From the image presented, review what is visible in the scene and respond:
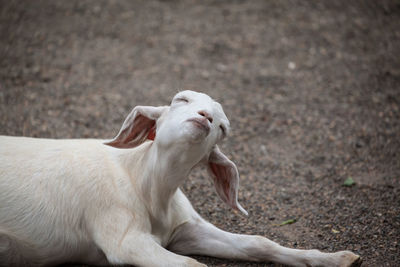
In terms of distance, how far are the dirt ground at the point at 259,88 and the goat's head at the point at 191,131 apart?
655 millimetres

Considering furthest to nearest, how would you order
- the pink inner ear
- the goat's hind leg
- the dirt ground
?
1. the dirt ground
2. the pink inner ear
3. the goat's hind leg

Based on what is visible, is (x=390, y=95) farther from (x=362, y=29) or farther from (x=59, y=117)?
(x=59, y=117)

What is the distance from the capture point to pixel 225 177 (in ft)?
11.6

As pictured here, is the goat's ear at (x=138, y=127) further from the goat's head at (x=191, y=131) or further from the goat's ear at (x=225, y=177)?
the goat's ear at (x=225, y=177)

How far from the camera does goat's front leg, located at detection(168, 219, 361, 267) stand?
3.32m

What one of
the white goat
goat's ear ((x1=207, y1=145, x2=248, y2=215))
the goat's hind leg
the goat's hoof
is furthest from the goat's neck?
the goat's hoof

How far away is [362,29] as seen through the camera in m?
8.48

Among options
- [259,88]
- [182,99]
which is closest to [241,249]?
[182,99]

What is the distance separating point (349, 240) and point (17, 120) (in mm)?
3780

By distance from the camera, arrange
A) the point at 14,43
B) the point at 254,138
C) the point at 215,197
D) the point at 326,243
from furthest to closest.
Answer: the point at 14,43 → the point at 254,138 → the point at 215,197 → the point at 326,243

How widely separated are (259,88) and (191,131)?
4.00 metres

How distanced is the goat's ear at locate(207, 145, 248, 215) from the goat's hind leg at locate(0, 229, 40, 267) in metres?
1.36

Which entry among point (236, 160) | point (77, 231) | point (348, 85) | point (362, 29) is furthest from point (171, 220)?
point (362, 29)

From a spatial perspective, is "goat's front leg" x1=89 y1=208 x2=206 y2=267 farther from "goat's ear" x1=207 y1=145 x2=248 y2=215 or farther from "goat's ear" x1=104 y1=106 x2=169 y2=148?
"goat's ear" x1=207 y1=145 x2=248 y2=215
